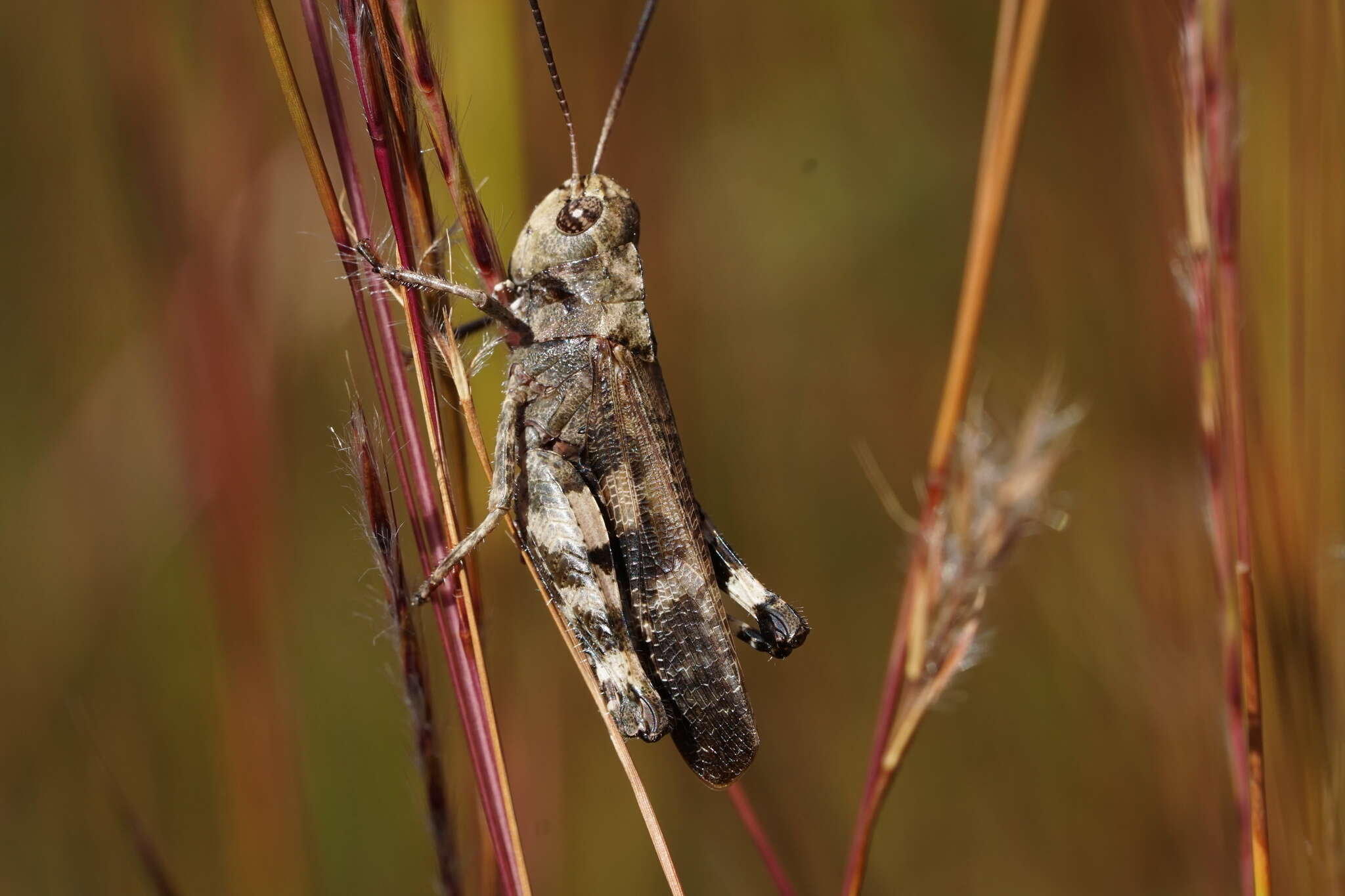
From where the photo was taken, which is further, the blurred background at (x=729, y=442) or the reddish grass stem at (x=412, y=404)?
the blurred background at (x=729, y=442)

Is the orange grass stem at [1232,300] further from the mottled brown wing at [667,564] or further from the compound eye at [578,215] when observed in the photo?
the compound eye at [578,215]

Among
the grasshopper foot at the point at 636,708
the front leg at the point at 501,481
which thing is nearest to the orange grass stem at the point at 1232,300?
the grasshopper foot at the point at 636,708

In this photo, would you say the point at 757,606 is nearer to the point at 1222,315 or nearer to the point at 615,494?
the point at 615,494

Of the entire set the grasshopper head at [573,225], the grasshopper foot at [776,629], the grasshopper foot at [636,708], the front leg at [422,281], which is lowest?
the grasshopper foot at [636,708]

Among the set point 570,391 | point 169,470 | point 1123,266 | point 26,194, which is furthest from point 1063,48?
point 26,194

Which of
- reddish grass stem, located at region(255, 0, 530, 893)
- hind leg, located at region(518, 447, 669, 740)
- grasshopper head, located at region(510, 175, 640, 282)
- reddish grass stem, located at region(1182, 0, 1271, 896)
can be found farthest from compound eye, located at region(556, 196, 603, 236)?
reddish grass stem, located at region(1182, 0, 1271, 896)

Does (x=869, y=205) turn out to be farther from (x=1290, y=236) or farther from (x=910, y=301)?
(x=1290, y=236)
